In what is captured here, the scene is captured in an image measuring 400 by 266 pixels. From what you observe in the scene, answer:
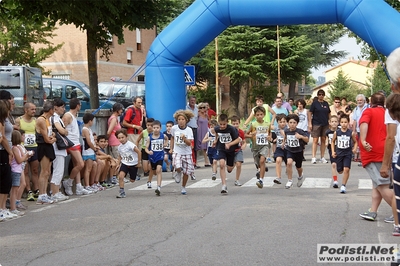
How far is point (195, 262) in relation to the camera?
7.54 meters

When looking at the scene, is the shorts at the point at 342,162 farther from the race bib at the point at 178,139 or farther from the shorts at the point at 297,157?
the race bib at the point at 178,139

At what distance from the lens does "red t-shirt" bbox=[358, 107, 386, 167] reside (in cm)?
Answer: 1005

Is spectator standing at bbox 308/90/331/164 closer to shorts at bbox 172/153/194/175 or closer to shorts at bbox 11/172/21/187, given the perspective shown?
shorts at bbox 172/153/194/175

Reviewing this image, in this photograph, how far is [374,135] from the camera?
10.1 m

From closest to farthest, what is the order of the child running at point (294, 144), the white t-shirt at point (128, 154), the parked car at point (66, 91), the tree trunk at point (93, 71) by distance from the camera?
the white t-shirt at point (128, 154)
the child running at point (294, 144)
the tree trunk at point (93, 71)
the parked car at point (66, 91)

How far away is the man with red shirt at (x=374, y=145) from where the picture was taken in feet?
32.9

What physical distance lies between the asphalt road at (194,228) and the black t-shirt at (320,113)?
711 cm

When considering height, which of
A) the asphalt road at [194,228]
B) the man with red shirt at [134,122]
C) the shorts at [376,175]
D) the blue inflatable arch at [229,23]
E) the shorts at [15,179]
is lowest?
the asphalt road at [194,228]

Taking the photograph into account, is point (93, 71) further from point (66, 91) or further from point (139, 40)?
point (139, 40)

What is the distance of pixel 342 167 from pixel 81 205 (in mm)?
4742

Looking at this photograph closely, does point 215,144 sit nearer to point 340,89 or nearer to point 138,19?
point 138,19

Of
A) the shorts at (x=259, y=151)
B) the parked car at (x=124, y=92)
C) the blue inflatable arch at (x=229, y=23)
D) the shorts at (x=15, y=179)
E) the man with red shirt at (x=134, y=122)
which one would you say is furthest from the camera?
the parked car at (x=124, y=92)

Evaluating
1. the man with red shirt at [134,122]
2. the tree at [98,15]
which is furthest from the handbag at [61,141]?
the man with red shirt at [134,122]

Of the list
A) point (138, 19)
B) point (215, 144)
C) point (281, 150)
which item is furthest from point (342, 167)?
point (138, 19)
